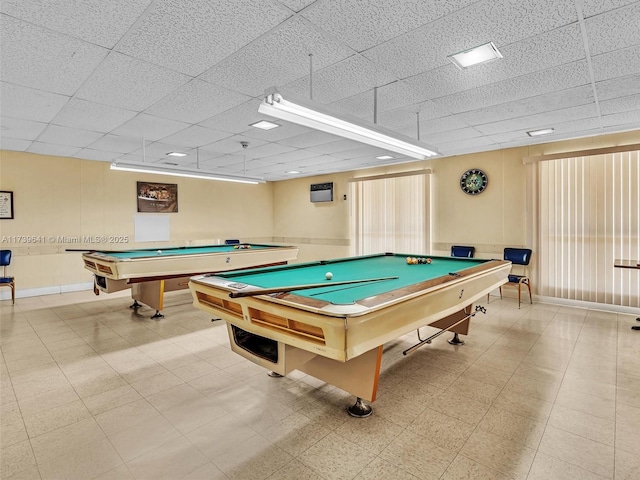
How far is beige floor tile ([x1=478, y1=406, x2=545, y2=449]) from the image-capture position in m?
2.04

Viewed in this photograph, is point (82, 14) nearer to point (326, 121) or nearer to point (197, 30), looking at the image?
point (197, 30)

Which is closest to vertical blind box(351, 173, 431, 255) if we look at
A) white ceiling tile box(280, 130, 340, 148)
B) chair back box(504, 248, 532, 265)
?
chair back box(504, 248, 532, 265)

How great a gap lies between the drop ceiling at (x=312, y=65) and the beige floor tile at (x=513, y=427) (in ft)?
8.38

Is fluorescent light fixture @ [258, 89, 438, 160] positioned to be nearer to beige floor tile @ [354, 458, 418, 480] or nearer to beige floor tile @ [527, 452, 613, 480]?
Answer: beige floor tile @ [354, 458, 418, 480]

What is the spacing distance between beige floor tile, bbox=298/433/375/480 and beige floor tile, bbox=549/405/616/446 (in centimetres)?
132

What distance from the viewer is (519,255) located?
17.7 feet

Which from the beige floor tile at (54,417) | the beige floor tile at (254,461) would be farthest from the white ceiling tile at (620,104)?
the beige floor tile at (54,417)

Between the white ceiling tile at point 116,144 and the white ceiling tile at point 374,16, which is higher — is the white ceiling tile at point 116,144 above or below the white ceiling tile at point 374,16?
above

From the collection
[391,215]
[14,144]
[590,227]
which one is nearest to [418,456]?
[590,227]

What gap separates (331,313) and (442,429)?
119 cm

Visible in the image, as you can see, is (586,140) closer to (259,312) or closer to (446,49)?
(446,49)

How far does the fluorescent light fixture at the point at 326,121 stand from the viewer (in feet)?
7.04

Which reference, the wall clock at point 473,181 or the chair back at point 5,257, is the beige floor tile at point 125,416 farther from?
the wall clock at point 473,181

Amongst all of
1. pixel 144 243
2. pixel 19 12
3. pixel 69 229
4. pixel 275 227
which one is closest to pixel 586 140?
pixel 19 12
